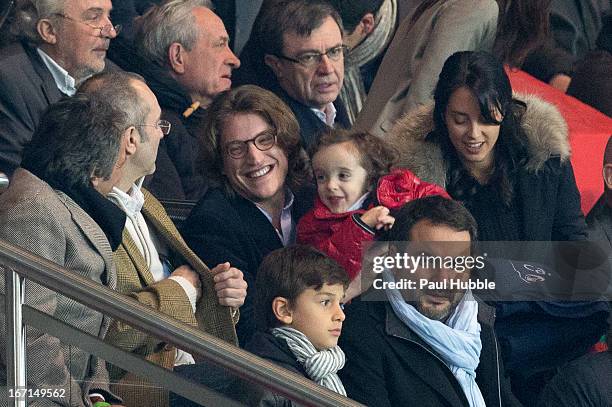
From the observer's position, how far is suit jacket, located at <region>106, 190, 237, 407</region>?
6.64 meters

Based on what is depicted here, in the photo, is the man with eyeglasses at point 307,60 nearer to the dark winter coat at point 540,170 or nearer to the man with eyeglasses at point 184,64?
the man with eyeglasses at point 184,64

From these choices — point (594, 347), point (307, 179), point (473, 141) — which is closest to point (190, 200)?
point (307, 179)

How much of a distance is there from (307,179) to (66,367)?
63.5 inches

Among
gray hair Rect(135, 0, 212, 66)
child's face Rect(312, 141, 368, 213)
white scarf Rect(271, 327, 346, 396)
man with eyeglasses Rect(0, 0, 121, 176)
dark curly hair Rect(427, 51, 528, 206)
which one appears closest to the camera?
white scarf Rect(271, 327, 346, 396)

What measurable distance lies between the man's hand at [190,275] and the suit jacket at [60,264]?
1.17 feet

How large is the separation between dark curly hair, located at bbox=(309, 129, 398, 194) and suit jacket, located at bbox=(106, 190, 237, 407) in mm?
655

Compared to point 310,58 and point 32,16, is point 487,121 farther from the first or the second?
point 32,16

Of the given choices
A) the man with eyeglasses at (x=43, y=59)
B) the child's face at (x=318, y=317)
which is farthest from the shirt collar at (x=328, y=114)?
the child's face at (x=318, y=317)

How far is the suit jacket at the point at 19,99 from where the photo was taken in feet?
25.1

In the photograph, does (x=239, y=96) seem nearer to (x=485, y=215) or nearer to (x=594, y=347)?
(x=485, y=215)

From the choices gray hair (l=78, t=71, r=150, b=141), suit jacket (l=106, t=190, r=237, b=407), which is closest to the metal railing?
suit jacket (l=106, t=190, r=237, b=407)

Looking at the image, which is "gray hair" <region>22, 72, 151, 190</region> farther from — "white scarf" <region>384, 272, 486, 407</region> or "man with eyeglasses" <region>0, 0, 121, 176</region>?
"white scarf" <region>384, 272, 486, 407</region>

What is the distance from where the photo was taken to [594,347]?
7754 millimetres

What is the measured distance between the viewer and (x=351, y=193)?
294 inches
